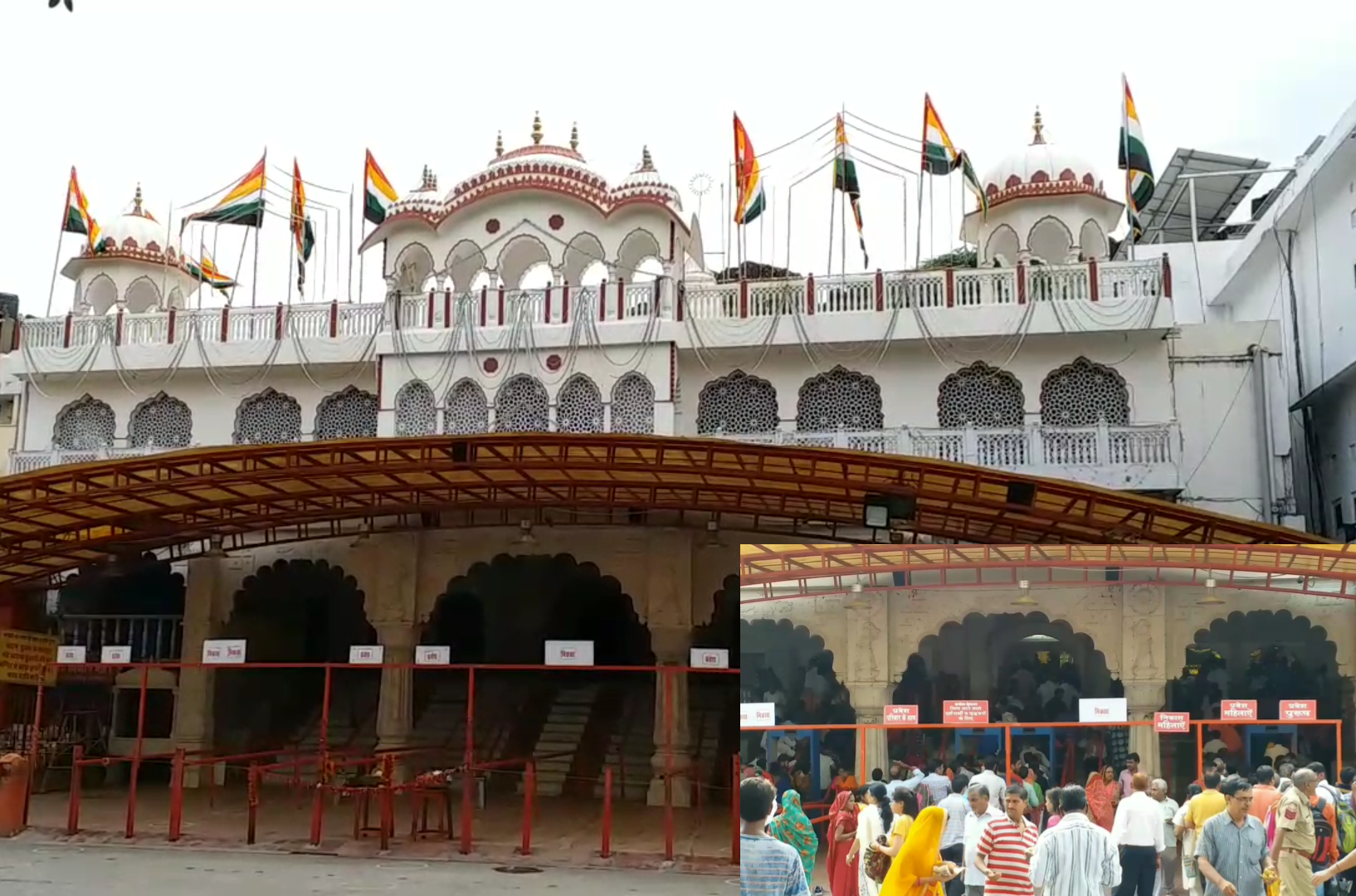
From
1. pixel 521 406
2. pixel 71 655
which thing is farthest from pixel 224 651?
pixel 521 406

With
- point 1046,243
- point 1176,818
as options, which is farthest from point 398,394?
point 1176,818

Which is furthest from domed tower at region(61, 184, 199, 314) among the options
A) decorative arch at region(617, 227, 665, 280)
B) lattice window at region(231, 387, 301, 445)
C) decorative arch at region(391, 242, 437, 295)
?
decorative arch at region(617, 227, 665, 280)

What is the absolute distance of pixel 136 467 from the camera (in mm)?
14359

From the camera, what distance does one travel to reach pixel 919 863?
7.62 m

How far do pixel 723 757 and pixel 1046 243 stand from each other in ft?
31.2

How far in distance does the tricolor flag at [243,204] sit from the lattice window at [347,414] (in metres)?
3.28

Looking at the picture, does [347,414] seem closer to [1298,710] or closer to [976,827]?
[976,827]

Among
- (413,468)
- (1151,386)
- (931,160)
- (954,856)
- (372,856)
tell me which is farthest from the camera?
(931,160)

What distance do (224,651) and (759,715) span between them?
1036 cm

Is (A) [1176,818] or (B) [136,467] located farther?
(B) [136,467]

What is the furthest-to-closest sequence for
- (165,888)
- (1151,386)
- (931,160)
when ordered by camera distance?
(931,160)
(1151,386)
(165,888)

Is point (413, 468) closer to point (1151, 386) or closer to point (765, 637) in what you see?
point (765, 637)

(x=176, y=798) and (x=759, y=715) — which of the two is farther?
(x=176, y=798)

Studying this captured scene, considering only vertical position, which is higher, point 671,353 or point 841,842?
point 671,353
